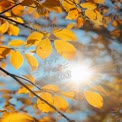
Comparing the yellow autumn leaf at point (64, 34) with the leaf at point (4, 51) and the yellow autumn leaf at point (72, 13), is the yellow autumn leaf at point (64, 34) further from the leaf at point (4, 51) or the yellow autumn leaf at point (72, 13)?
the yellow autumn leaf at point (72, 13)

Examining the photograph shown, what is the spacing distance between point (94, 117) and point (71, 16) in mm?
996

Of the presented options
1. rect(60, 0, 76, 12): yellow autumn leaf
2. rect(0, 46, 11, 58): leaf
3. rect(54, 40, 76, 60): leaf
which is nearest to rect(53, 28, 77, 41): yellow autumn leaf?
rect(54, 40, 76, 60): leaf

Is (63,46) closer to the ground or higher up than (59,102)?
higher up

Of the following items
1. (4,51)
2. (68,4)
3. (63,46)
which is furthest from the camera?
(68,4)

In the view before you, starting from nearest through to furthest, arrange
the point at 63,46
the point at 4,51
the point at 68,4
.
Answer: the point at 63,46 < the point at 4,51 < the point at 68,4

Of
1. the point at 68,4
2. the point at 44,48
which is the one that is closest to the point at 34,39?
the point at 44,48

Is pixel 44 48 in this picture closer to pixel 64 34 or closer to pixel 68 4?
pixel 64 34

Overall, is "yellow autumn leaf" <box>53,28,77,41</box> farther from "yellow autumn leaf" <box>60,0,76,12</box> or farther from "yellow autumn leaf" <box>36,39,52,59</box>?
"yellow autumn leaf" <box>60,0,76,12</box>

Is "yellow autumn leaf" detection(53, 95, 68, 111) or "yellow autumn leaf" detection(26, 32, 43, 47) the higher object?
"yellow autumn leaf" detection(26, 32, 43, 47)

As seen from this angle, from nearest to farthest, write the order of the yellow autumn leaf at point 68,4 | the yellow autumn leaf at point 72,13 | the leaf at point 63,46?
the leaf at point 63,46, the yellow autumn leaf at point 68,4, the yellow autumn leaf at point 72,13

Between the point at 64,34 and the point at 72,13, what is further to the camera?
the point at 72,13

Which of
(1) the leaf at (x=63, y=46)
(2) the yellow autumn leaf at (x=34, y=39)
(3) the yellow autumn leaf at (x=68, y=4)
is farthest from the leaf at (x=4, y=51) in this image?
(3) the yellow autumn leaf at (x=68, y=4)

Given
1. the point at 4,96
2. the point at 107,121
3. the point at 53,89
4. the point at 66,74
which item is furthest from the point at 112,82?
the point at 53,89

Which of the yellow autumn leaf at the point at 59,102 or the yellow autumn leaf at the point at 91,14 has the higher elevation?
the yellow autumn leaf at the point at 91,14
